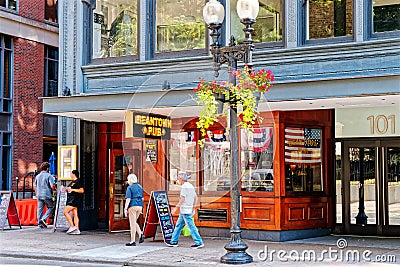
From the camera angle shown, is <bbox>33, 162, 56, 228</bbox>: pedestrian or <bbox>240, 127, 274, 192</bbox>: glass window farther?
<bbox>33, 162, 56, 228</bbox>: pedestrian

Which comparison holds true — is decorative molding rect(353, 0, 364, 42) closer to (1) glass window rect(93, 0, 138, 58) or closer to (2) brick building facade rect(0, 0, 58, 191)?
(1) glass window rect(93, 0, 138, 58)

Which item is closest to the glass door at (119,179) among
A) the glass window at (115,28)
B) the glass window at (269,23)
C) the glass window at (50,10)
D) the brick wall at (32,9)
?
the glass window at (115,28)

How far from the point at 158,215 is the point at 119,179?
120 inches

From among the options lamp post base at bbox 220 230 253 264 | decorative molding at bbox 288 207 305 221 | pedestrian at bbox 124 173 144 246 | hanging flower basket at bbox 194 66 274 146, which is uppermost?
hanging flower basket at bbox 194 66 274 146

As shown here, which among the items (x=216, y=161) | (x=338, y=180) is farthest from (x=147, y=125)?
(x=338, y=180)

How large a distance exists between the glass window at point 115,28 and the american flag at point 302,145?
4627mm

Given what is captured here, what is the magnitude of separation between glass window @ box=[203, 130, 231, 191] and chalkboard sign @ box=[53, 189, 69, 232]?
4018 millimetres

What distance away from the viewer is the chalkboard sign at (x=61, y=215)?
18109mm

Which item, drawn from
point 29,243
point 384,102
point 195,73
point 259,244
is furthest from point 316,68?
point 29,243

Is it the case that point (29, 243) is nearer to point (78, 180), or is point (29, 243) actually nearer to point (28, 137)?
point (78, 180)

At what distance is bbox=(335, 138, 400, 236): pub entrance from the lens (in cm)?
1655

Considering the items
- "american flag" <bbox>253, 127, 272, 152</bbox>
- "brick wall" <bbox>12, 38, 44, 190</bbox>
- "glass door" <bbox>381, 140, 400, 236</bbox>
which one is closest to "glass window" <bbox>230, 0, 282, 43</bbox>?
"american flag" <bbox>253, 127, 272, 152</bbox>

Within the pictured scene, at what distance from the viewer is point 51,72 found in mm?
29344

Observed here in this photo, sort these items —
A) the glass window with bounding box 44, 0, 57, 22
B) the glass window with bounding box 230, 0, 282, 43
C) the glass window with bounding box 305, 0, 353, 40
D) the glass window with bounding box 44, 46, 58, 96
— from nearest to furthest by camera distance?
1. the glass window with bounding box 305, 0, 353, 40
2. the glass window with bounding box 230, 0, 282, 43
3. the glass window with bounding box 44, 46, 58, 96
4. the glass window with bounding box 44, 0, 57, 22
